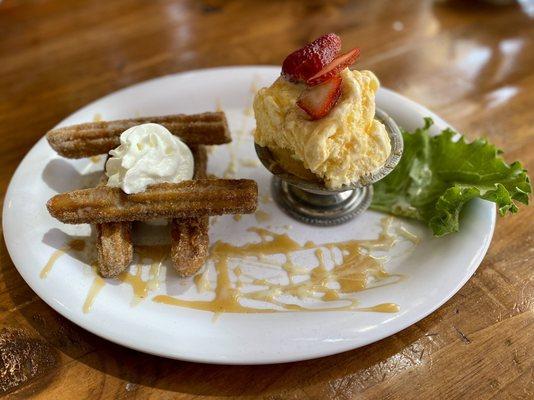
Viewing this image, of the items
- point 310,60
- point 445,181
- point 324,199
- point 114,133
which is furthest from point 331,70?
point 114,133

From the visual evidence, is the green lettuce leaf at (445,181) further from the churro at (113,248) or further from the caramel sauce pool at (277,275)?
the churro at (113,248)

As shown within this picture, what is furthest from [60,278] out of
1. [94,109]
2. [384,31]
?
[384,31]

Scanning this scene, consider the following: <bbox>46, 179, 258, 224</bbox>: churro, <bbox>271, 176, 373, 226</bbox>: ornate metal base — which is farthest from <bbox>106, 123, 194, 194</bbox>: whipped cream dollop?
<bbox>271, 176, 373, 226</bbox>: ornate metal base

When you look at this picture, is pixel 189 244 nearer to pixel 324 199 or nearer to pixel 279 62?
pixel 324 199

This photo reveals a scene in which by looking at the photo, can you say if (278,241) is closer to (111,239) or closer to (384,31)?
(111,239)

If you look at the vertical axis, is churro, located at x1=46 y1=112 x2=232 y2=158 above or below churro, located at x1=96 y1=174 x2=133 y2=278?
above

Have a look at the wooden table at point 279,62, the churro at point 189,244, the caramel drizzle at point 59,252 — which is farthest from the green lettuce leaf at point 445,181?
the caramel drizzle at point 59,252

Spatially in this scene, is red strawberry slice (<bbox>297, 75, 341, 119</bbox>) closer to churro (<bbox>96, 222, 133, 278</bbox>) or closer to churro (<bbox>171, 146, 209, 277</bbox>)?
churro (<bbox>171, 146, 209, 277</bbox>)
